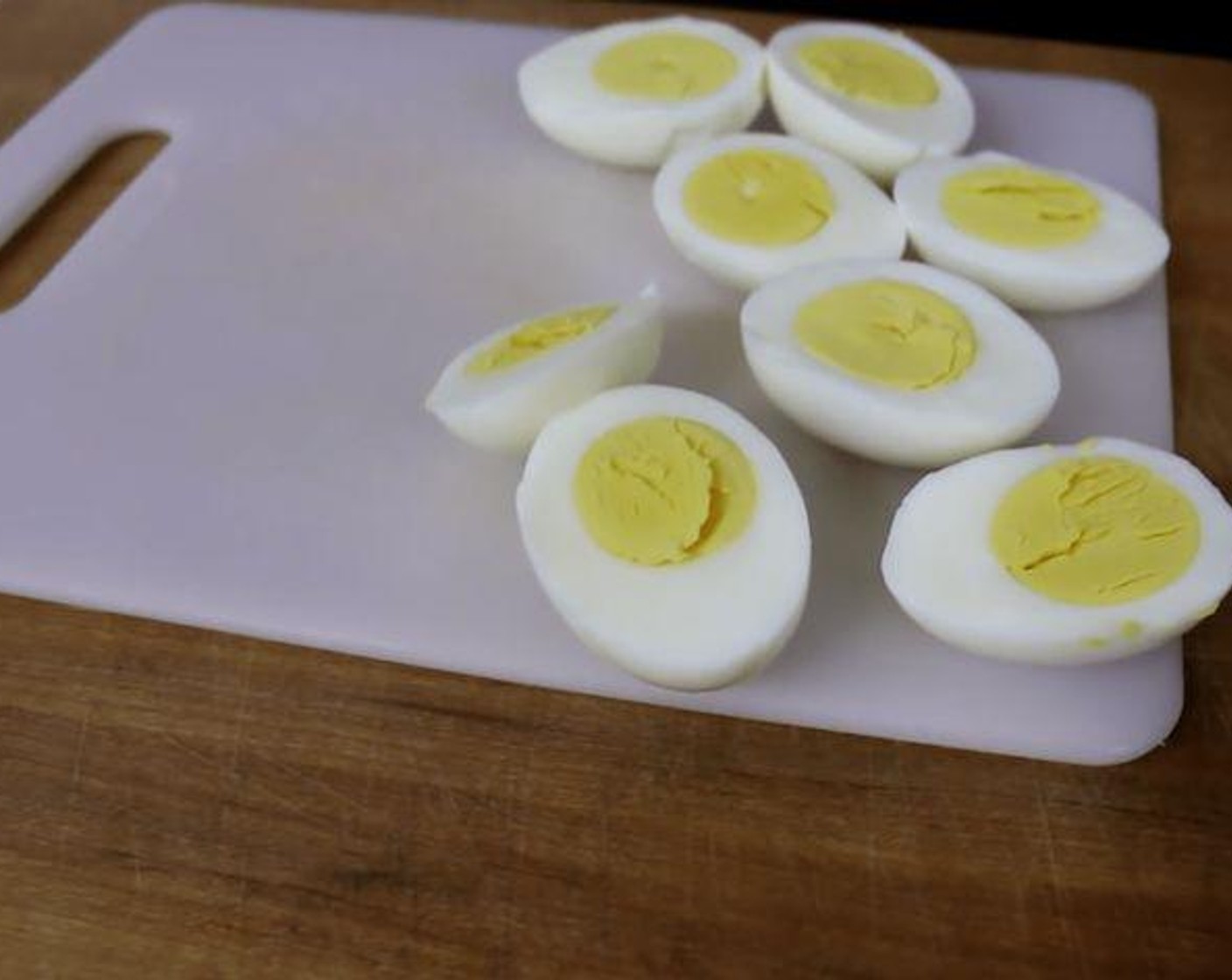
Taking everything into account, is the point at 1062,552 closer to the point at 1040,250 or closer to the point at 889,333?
the point at 889,333

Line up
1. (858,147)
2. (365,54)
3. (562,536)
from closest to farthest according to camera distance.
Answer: (562,536) < (858,147) < (365,54)

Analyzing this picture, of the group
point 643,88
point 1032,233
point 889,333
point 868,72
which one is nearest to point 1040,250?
point 1032,233

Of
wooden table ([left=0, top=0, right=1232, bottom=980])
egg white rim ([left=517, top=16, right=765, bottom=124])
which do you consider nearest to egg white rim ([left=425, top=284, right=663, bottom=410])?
wooden table ([left=0, top=0, right=1232, bottom=980])

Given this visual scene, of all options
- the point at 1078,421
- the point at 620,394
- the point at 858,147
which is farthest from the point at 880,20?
the point at 620,394

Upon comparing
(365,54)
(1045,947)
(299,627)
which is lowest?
(1045,947)

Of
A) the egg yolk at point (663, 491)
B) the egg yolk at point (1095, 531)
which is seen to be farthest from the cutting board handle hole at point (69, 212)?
the egg yolk at point (1095, 531)

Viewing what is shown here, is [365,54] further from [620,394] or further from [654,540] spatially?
[654,540]

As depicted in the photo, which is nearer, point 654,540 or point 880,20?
point 654,540
